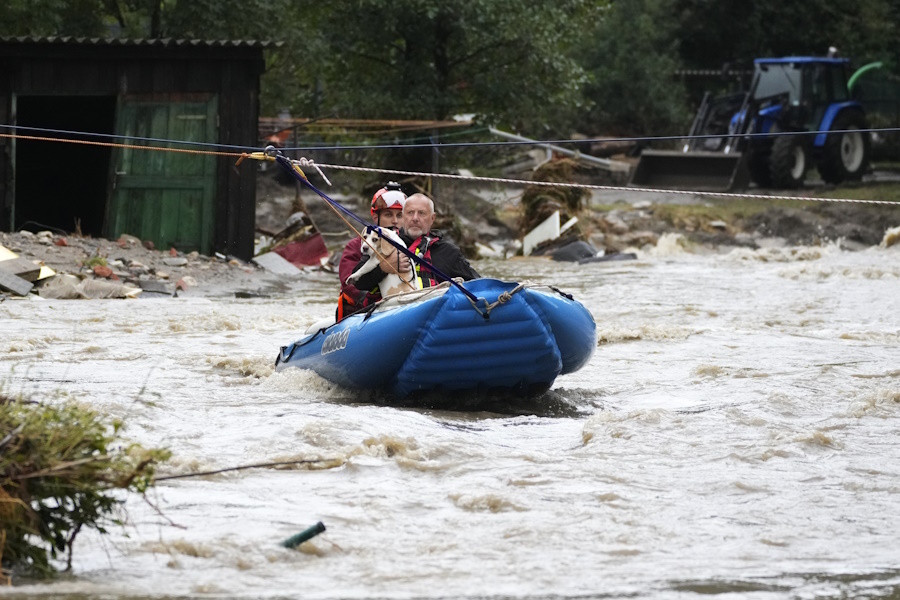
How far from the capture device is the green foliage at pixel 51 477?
4.02 m

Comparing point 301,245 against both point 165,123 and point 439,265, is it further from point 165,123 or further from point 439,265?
point 439,265

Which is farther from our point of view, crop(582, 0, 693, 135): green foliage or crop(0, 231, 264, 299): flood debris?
crop(582, 0, 693, 135): green foliage

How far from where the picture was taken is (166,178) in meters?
17.2

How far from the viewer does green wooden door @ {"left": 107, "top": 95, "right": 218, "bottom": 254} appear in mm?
16953

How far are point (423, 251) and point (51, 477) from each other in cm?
404

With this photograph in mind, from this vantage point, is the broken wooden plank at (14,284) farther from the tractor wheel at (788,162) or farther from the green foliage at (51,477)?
the tractor wheel at (788,162)

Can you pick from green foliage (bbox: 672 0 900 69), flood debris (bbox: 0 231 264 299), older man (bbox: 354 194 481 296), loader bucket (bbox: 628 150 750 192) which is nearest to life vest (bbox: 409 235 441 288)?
older man (bbox: 354 194 481 296)

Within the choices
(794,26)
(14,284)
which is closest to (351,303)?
(14,284)

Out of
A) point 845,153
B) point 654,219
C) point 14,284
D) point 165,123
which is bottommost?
point 14,284

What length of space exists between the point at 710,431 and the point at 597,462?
107cm

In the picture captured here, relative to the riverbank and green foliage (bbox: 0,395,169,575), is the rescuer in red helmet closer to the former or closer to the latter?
green foliage (bbox: 0,395,169,575)

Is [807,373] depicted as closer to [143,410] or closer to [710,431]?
[710,431]

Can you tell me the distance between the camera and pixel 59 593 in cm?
407

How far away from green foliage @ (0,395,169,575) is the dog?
11.3 ft
